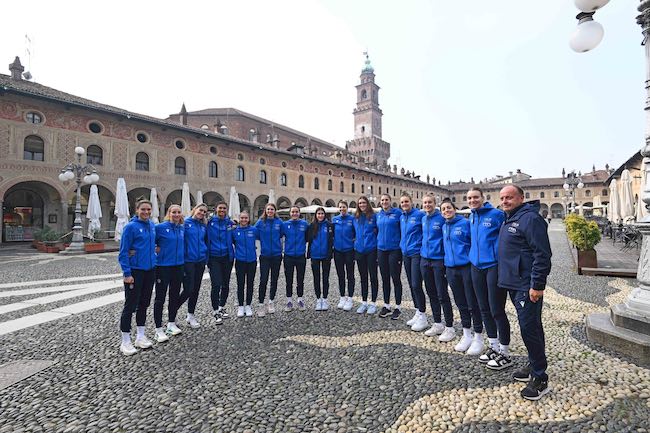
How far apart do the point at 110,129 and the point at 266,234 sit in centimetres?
2197

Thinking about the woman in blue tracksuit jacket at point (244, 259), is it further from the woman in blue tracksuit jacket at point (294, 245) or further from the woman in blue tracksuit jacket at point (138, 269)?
the woman in blue tracksuit jacket at point (138, 269)

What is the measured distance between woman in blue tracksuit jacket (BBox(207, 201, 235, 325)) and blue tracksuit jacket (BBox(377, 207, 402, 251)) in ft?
8.51

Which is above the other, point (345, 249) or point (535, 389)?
point (345, 249)

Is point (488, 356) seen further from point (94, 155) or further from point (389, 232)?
point (94, 155)

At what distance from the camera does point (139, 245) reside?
4352mm

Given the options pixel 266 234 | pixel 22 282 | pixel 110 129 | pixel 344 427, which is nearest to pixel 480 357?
pixel 344 427

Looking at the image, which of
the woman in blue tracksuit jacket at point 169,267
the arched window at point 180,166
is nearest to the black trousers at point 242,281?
the woman in blue tracksuit jacket at point 169,267

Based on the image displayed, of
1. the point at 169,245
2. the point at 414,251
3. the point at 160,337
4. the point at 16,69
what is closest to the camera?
the point at 160,337

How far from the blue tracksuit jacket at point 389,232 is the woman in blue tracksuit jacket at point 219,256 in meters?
2.59

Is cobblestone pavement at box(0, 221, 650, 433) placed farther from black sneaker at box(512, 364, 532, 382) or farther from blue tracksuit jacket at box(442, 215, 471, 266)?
blue tracksuit jacket at box(442, 215, 471, 266)

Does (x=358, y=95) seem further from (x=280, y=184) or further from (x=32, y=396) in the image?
(x=32, y=396)

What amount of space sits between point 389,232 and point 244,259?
8.35 feet

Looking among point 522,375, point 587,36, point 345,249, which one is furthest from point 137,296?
point 587,36

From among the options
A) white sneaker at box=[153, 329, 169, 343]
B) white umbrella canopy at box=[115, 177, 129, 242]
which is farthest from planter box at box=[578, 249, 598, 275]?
white umbrella canopy at box=[115, 177, 129, 242]
